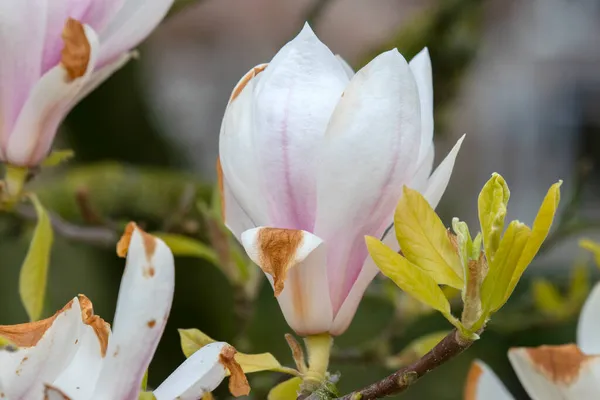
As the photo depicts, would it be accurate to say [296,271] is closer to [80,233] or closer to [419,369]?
[419,369]

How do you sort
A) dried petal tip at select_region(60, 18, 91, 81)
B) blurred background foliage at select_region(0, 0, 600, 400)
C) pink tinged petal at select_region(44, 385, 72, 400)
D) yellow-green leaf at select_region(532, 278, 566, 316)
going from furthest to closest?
yellow-green leaf at select_region(532, 278, 566, 316)
blurred background foliage at select_region(0, 0, 600, 400)
dried petal tip at select_region(60, 18, 91, 81)
pink tinged petal at select_region(44, 385, 72, 400)

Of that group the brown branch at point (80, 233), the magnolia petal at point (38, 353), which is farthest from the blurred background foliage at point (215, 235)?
the magnolia petal at point (38, 353)

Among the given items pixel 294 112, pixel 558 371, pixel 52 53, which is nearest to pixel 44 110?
pixel 52 53

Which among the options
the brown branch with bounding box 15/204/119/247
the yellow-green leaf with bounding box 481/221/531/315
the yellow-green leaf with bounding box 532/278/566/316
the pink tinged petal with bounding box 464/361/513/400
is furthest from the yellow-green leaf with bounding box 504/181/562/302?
the yellow-green leaf with bounding box 532/278/566/316

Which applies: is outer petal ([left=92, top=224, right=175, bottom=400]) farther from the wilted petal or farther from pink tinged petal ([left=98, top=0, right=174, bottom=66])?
pink tinged petal ([left=98, top=0, right=174, bottom=66])

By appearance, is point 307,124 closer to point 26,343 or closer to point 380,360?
point 26,343

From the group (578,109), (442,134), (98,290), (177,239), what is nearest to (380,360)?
(177,239)

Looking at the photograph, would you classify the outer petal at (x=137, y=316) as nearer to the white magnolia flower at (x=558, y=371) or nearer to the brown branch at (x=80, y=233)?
the white magnolia flower at (x=558, y=371)
